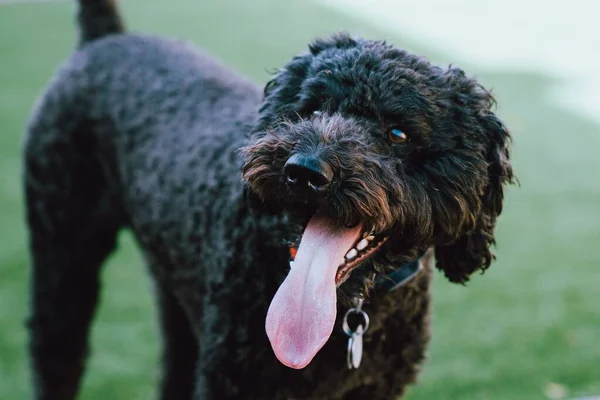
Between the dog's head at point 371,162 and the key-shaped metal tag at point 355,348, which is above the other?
the dog's head at point 371,162

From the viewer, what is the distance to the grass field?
4430 mm

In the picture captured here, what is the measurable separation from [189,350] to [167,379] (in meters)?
0.18

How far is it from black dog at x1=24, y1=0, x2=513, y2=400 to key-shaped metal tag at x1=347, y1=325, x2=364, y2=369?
0.04ft

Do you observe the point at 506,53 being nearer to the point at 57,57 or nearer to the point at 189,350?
the point at 57,57

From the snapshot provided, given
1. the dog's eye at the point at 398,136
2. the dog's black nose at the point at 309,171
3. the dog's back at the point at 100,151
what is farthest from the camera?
the dog's back at the point at 100,151

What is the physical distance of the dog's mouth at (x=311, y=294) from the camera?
228cm

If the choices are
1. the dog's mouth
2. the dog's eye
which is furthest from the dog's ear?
the dog's mouth

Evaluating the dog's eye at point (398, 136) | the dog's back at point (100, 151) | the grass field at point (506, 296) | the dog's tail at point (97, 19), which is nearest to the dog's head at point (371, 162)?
the dog's eye at point (398, 136)

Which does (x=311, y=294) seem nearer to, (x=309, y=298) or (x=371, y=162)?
(x=309, y=298)

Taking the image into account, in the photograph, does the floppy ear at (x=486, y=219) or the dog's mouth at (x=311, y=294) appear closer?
the dog's mouth at (x=311, y=294)

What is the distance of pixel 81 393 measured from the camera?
14.4 ft

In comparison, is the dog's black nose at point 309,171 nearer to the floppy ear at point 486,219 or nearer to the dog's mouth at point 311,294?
the dog's mouth at point 311,294

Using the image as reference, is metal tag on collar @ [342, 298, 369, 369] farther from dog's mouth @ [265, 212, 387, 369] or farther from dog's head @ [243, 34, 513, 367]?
dog's mouth @ [265, 212, 387, 369]

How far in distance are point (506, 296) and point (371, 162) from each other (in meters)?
3.27
